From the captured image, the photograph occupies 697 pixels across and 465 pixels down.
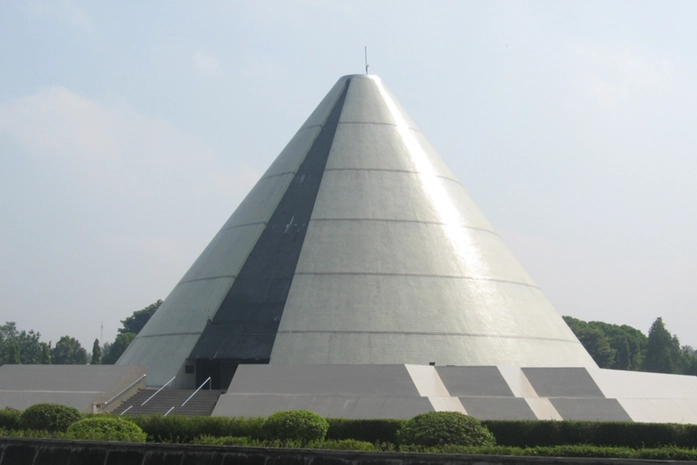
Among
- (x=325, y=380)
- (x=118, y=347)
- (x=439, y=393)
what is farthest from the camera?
(x=118, y=347)

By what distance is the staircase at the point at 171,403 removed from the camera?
995 inches

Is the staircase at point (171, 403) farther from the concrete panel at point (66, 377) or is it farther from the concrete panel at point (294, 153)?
the concrete panel at point (294, 153)

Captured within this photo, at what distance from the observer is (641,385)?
88.2 feet

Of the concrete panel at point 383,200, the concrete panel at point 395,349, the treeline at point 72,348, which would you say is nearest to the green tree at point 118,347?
the treeline at point 72,348

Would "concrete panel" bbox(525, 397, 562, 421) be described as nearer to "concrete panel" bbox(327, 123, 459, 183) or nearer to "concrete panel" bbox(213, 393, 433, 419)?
"concrete panel" bbox(213, 393, 433, 419)

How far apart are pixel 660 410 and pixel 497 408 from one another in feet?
17.7

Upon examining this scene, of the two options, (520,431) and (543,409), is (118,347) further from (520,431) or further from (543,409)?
(520,431)

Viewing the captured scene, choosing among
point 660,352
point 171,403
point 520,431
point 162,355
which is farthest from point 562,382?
point 660,352

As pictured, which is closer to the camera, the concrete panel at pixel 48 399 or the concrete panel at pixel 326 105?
the concrete panel at pixel 48 399

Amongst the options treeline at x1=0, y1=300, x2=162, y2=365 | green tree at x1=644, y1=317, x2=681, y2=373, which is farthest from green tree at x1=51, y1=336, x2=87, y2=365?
green tree at x1=644, y1=317, x2=681, y2=373

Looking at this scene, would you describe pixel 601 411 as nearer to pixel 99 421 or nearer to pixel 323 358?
pixel 323 358

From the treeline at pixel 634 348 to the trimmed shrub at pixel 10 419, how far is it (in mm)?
61883

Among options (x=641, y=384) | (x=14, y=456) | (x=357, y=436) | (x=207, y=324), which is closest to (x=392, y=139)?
(x=207, y=324)

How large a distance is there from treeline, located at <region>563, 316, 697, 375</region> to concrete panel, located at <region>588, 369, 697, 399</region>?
4636 cm
